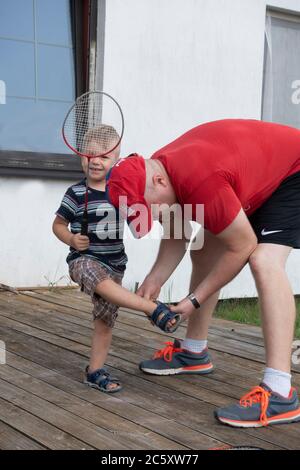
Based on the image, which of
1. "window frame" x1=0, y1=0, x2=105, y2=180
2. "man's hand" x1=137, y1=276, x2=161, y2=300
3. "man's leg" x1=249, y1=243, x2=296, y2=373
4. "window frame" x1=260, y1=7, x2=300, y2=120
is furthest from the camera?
"window frame" x1=260, y1=7, x2=300, y2=120

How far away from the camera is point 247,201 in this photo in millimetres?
2932

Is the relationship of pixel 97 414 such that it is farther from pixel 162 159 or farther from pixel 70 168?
pixel 70 168

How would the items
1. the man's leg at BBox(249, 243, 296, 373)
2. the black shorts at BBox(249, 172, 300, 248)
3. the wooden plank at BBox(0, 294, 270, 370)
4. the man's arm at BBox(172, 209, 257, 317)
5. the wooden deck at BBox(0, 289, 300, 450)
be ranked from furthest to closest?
the wooden plank at BBox(0, 294, 270, 370) < the black shorts at BBox(249, 172, 300, 248) < the man's leg at BBox(249, 243, 296, 373) < the man's arm at BBox(172, 209, 257, 317) < the wooden deck at BBox(0, 289, 300, 450)

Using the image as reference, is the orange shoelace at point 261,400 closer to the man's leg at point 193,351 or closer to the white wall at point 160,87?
the man's leg at point 193,351

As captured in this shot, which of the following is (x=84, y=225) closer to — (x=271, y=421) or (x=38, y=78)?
(x=271, y=421)

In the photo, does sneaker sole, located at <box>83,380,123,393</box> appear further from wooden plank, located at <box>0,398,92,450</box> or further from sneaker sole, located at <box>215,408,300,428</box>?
sneaker sole, located at <box>215,408,300,428</box>

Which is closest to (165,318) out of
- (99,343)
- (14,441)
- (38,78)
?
(99,343)

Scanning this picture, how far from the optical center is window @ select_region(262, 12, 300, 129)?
6.59m

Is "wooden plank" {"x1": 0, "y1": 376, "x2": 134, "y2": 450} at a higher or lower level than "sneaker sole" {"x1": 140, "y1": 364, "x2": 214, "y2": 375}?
lower

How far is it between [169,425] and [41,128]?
3203 millimetres

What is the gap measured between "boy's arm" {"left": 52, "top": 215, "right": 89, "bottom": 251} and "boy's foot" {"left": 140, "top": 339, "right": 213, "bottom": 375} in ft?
2.30

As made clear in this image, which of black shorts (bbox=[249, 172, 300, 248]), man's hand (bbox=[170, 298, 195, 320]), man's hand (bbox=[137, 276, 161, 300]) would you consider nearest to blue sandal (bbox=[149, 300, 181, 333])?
man's hand (bbox=[170, 298, 195, 320])

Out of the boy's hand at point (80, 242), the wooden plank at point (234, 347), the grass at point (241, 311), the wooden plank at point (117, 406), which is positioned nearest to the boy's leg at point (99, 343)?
the wooden plank at point (117, 406)
